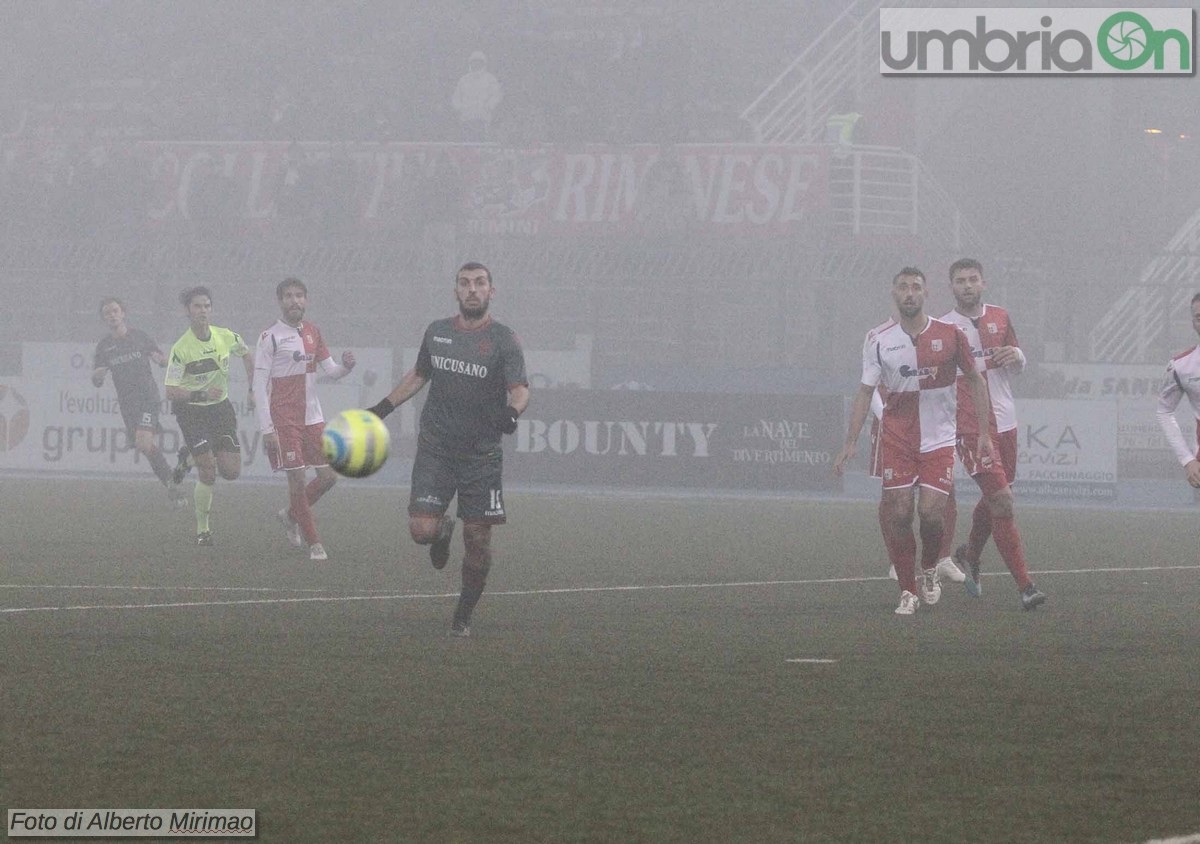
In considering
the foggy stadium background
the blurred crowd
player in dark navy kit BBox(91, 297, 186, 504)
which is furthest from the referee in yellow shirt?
the blurred crowd

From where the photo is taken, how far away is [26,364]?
31.0 m

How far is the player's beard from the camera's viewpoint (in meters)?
9.37

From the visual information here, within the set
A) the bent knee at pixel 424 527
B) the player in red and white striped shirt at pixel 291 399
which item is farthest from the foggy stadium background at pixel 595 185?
the bent knee at pixel 424 527

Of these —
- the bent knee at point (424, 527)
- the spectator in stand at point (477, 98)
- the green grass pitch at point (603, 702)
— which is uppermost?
the spectator in stand at point (477, 98)

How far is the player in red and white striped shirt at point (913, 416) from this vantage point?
36.1 ft

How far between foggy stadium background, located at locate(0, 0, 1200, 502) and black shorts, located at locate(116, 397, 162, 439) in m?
9.10

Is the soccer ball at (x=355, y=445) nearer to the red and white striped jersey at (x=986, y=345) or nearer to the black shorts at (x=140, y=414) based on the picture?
the red and white striped jersey at (x=986, y=345)

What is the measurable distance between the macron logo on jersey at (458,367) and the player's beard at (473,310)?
0.23 metres

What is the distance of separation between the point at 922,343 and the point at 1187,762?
208 inches

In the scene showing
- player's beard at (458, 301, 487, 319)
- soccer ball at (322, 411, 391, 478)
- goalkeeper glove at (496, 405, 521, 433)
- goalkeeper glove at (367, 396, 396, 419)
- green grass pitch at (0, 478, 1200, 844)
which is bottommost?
green grass pitch at (0, 478, 1200, 844)

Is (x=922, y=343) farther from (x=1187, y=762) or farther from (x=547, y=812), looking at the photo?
(x=547, y=812)

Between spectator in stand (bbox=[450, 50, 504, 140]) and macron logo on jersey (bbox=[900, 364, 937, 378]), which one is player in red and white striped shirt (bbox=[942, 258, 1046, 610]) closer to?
macron logo on jersey (bbox=[900, 364, 937, 378])

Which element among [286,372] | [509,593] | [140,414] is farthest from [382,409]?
[140,414]

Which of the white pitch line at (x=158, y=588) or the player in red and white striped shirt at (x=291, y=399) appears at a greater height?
the player in red and white striped shirt at (x=291, y=399)
